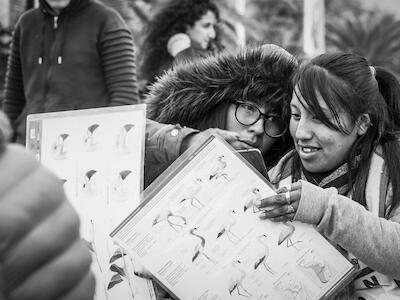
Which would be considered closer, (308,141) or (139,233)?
(139,233)

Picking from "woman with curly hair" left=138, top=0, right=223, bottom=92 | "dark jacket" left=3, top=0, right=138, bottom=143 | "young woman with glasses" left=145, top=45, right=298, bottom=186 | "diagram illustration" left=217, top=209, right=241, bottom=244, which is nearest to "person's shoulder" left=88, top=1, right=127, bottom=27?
"dark jacket" left=3, top=0, right=138, bottom=143

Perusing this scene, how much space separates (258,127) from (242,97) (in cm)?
12

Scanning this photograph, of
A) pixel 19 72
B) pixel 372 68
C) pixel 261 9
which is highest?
pixel 372 68

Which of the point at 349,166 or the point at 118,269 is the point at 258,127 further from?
the point at 118,269

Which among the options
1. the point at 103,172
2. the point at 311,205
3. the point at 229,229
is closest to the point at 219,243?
the point at 229,229

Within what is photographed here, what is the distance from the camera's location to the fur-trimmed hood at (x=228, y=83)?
279cm

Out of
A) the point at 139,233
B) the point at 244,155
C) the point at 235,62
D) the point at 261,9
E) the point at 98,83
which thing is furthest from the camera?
the point at 261,9

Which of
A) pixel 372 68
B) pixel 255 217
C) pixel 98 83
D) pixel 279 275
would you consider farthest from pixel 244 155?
pixel 98 83

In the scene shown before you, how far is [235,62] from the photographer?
9.32ft

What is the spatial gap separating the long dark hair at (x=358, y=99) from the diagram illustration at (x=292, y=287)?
37 centimetres

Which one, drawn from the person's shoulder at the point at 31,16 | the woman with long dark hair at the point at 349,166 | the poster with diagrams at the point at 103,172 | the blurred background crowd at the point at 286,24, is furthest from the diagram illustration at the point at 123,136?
the person's shoulder at the point at 31,16

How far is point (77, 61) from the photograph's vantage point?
12.9ft

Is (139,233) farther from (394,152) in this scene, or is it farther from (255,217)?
(394,152)

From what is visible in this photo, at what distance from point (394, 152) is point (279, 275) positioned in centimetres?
58
